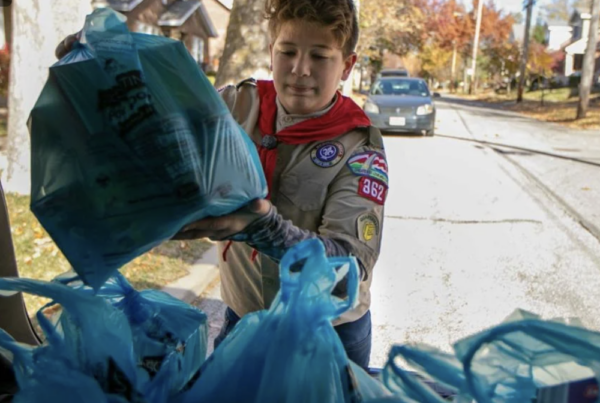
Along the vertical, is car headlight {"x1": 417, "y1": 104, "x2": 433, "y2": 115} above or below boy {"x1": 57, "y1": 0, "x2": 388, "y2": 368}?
below

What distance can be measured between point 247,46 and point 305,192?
5.69 metres

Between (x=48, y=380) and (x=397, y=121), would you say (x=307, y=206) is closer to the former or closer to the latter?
(x=48, y=380)

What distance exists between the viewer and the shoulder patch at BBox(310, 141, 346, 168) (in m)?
1.58

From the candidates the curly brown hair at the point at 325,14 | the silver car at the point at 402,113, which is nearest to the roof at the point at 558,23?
the silver car at the point at 402,113

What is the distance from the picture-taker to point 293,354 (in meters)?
1.02

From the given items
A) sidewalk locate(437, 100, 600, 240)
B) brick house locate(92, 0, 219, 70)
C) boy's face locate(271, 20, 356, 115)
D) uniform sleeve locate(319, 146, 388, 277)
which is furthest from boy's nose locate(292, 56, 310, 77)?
brick house locate(92, 0, 219, 70)

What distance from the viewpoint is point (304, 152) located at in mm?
1618

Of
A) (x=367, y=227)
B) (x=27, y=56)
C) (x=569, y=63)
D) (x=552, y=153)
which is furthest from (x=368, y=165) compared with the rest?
(x=569, y=63)

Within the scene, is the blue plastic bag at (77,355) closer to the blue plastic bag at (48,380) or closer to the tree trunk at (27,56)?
the blue plastic bag at (48,380)

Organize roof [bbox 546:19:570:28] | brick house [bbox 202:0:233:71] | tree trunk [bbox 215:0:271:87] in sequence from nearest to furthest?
tree trunk [bbox 215:0:271:87] < brick house [bbox 202:0:233:71] < roof [bbox 546:19:570:28]

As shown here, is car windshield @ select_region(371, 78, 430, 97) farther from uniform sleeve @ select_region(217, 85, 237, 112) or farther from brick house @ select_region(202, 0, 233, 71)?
brick house @ select_region(202, 0, 233, 71)

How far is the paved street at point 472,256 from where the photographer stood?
458cm

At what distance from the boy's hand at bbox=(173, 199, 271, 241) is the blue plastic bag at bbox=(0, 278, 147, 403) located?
20 centimetres

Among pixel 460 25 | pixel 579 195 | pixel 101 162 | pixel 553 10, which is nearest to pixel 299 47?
pixel 101 162
